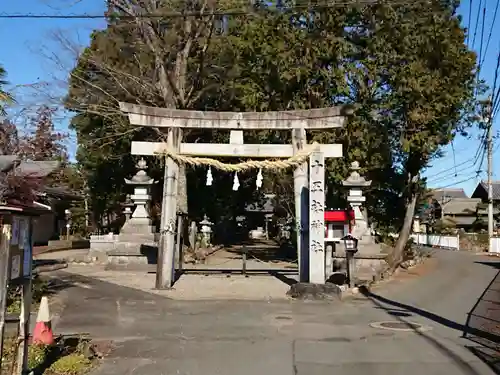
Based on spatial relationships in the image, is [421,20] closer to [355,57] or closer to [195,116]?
[355,57]

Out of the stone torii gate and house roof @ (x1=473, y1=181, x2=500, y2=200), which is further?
house roof @ (x1=473, y1=181, x2=500, y2=200)

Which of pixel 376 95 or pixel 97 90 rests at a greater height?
pixel 97 90

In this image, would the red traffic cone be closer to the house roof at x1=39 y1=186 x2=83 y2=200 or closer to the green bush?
the green bush

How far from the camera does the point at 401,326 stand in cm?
1073

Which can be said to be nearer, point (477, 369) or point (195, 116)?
point (477, 369)

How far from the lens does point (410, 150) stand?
875 inches

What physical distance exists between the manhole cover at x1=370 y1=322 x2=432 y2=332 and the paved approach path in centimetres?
25

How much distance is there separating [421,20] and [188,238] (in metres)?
16.1

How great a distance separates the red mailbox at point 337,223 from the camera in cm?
1778

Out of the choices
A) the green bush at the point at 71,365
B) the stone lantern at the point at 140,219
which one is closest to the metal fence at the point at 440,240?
the stone lantern at the point at 140,219

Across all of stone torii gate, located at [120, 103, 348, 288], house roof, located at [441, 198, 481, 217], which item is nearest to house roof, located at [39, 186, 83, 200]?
stone torii gate, located at [120, 103, 348, 288]

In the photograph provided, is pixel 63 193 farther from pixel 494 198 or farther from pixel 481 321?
pixel 494 198

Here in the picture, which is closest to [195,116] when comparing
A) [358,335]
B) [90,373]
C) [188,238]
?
[358,335]

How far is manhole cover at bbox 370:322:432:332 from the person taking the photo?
1041 centimetres
